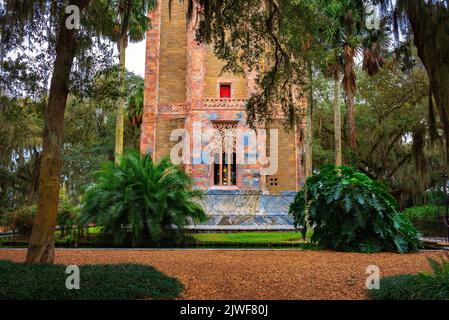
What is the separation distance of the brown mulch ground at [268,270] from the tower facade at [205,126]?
513 inches

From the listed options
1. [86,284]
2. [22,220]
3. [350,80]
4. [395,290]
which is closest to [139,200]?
[22,220]

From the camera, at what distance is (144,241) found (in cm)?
1270

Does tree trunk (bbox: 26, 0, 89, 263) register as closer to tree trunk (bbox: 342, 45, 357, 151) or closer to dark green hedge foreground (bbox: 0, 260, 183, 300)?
dark green hedge foreground (bbox: 0, 260, 183, 300)

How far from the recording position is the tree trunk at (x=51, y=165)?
20.6 feet

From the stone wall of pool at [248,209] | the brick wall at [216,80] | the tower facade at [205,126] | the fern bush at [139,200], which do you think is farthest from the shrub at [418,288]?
the brick wall at [216,80]

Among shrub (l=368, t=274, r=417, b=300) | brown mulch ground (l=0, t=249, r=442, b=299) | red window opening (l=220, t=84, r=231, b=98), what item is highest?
red window opening (l=220, t=84, r=231, b=98)

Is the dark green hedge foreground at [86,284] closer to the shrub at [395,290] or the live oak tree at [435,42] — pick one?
the shrub at [395,290]

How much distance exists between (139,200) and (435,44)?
9.18 meters

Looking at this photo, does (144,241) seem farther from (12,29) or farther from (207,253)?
(12,29)

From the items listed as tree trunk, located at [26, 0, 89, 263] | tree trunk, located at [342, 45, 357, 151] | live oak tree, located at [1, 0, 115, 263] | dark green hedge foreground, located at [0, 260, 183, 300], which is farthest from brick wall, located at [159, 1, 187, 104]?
dark green hedge foreground, located at [0, 260, 183, 300]

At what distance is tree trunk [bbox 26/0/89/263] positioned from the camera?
6289 mm

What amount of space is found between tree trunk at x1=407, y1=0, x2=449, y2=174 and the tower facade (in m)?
17.1
